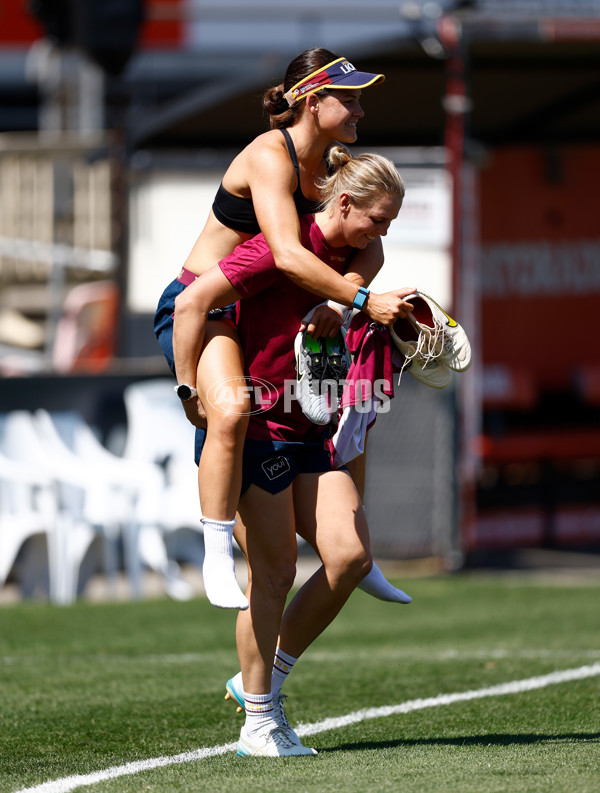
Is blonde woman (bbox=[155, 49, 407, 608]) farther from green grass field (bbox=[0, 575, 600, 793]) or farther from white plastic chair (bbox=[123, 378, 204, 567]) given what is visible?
white plastic chair (bbox=[123, 378, 204, 567])

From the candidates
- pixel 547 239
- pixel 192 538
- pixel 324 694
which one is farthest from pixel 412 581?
pixel 547 239

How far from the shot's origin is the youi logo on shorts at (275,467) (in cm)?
429

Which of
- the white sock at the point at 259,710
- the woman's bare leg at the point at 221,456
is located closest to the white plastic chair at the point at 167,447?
the white sock at the point at 259,710

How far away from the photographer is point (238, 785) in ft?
12.3

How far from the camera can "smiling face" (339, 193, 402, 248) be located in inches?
164

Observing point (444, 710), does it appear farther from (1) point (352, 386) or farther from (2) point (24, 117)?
(2) point (24, 117)

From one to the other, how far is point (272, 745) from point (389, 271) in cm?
818

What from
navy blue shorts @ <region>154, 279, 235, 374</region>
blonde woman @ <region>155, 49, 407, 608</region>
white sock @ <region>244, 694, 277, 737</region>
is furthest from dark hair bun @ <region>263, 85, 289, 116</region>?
white sock @ <region>244, 694, 277, 737</region>

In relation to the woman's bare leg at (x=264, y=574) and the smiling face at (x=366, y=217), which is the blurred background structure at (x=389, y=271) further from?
the smiling face at (x=366, y=217)

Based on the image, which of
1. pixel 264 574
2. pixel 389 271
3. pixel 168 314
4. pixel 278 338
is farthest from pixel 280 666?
pixel 389 271

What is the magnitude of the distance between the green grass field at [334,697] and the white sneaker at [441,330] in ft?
4.15

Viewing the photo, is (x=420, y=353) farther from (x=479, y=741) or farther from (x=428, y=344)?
(x=479, y=741)

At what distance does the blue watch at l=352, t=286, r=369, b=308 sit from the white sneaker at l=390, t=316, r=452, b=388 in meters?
0.16

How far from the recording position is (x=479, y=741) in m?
4.50
